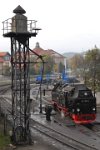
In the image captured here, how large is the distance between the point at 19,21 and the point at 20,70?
10.1ft

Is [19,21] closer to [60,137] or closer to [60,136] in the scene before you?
[60,137]

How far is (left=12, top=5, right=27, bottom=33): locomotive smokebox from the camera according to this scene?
80.0 feet

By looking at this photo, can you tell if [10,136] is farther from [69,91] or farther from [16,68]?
[69,91]

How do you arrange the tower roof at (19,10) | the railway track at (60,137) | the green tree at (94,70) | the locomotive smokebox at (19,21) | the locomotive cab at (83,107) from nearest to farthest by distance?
the railway track at (60,137)
the locomotive smokebox at (19,21)
the tower roof at (19,10)
the locomotive cab at (83,107)
the green tree at (94,70)

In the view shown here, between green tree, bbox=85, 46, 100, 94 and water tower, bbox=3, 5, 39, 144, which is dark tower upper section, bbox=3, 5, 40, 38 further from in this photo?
green tree, bbox=85, 46, 100, 94

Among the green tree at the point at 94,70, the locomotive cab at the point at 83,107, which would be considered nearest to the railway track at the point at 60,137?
the locomotive cab at the point at 83,107

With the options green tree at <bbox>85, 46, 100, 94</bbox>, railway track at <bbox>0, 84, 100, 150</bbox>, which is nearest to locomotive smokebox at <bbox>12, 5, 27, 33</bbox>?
railway track at <bbox>0, 84, 100, 150</bbox>

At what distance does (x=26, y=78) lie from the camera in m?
25.2

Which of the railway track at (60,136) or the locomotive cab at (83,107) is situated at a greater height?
the locomotive cab at (83,107)

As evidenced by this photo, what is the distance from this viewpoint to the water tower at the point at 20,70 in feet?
80.4

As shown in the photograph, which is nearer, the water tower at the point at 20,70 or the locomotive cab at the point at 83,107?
the water tower at the point at 20,70

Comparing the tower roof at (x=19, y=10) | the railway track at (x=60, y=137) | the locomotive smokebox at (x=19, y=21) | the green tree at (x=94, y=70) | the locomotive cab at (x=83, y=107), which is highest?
the tower roof at (x=19, y=10)

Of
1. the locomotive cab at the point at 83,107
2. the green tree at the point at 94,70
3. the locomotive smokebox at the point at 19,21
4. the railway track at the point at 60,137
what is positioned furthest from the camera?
the green tree at the point at 94,70

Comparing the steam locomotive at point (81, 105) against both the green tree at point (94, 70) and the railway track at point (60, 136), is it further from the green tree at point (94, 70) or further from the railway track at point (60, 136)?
the green tree at point (94, 70)
